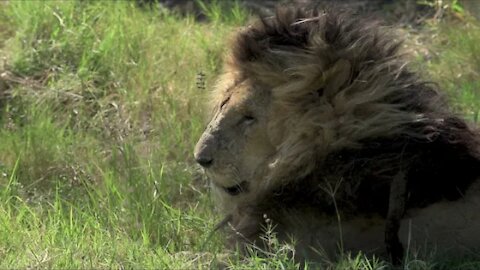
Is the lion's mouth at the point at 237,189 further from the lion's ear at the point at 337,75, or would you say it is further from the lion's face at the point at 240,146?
the lion's ear at the point at 337,75

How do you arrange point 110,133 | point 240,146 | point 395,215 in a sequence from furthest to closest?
1. point 110,133
2. point 240,146
3. point 395,215

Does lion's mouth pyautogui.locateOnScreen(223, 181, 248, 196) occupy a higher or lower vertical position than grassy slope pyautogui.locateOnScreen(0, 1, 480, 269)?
higher

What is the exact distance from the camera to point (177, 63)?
5727 mm

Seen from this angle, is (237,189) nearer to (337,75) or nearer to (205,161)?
(205,161)

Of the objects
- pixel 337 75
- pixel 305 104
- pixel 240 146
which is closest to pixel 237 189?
pixel 240 146

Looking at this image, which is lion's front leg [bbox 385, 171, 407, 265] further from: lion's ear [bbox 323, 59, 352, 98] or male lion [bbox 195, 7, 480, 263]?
lion's ear [bbox 323, 59, 352, 98]

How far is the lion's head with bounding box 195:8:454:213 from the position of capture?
11.7 ft

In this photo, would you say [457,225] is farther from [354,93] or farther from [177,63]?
[177,63]

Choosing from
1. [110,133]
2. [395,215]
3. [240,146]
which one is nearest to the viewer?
[395,215]

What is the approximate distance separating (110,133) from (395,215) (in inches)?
79.5

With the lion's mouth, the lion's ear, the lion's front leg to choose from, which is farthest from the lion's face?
the lion's front leg

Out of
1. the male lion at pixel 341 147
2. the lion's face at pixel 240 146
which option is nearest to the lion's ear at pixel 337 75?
the male lion at pixel 341 147

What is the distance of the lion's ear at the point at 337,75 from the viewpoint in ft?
11.8

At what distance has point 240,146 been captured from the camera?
363cm
